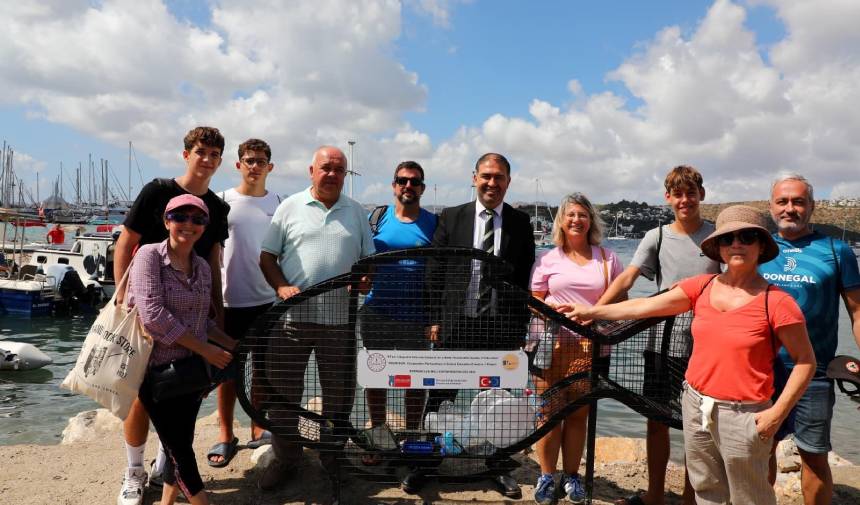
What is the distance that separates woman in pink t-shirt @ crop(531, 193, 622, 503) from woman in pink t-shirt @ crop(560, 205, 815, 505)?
0.93 m

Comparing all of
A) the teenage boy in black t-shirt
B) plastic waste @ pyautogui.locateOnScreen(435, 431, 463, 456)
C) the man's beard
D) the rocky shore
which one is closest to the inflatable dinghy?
the rocky shore

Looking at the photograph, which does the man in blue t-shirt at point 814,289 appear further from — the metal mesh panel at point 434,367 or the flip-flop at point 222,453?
the flip-flop at point 222,453

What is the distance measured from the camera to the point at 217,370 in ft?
11.6

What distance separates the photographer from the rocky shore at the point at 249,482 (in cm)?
406

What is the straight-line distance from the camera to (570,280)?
13.0 ft

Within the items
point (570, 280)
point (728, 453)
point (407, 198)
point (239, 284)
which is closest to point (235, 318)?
point (239, 284)

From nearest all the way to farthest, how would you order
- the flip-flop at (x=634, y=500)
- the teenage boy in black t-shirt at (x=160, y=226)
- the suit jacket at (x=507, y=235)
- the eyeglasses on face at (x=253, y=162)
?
the teenage boy in black t-shirt at (x=160, y=226), the flip-flop at (x=634, y=500), the suit jacket at (x=507, y=235), the eyeglasses on face at (x=253, y=162)

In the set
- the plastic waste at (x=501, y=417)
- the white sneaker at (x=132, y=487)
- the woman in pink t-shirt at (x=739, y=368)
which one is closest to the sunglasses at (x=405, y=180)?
the plastic waste at (x=501, y=417)

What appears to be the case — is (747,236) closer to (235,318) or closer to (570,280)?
(570,280)

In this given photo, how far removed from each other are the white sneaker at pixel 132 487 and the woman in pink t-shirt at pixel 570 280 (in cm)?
283

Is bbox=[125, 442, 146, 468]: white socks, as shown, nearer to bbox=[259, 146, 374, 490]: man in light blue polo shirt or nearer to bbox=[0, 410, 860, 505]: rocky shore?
bbox=[0, 410, 860, 505]: rocky shore

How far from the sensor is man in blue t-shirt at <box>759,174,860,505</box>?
3.36m

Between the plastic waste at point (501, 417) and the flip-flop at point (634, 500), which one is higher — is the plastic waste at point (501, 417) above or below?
above

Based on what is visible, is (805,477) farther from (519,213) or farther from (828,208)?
(828,208)
